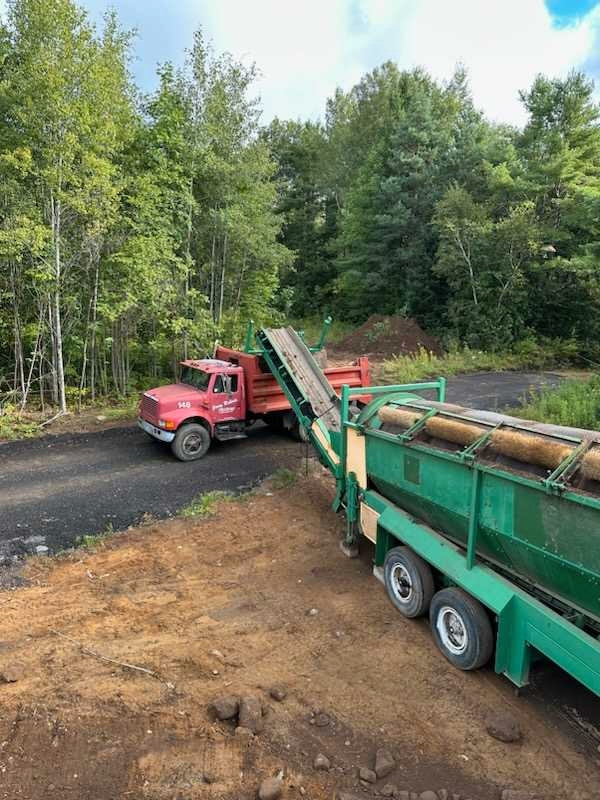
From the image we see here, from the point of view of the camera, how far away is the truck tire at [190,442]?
408 inches

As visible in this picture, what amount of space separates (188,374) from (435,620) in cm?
780

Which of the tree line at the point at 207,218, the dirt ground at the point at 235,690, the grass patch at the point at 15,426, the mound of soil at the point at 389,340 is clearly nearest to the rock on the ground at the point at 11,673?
the dirt ground at the point at 235,690

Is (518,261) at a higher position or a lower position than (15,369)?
higher

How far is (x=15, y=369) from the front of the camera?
1374 cm

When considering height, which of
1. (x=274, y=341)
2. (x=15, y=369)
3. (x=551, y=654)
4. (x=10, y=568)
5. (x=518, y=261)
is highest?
(x=518, y=261)

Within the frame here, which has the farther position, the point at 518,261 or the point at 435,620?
the point at 518,261

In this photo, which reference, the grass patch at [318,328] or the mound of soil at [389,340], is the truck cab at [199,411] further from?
the grass patch at [318,328]

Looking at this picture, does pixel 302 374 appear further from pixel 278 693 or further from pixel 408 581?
pixel 278 693

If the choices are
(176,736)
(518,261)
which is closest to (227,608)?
(176,736)

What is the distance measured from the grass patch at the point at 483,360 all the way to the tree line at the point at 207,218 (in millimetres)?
859

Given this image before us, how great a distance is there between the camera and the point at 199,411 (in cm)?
1042

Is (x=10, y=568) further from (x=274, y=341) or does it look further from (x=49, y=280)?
(x=49, y=280)

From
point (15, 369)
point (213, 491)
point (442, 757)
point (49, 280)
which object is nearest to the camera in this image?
point (442, 757)

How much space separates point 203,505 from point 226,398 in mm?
2795
